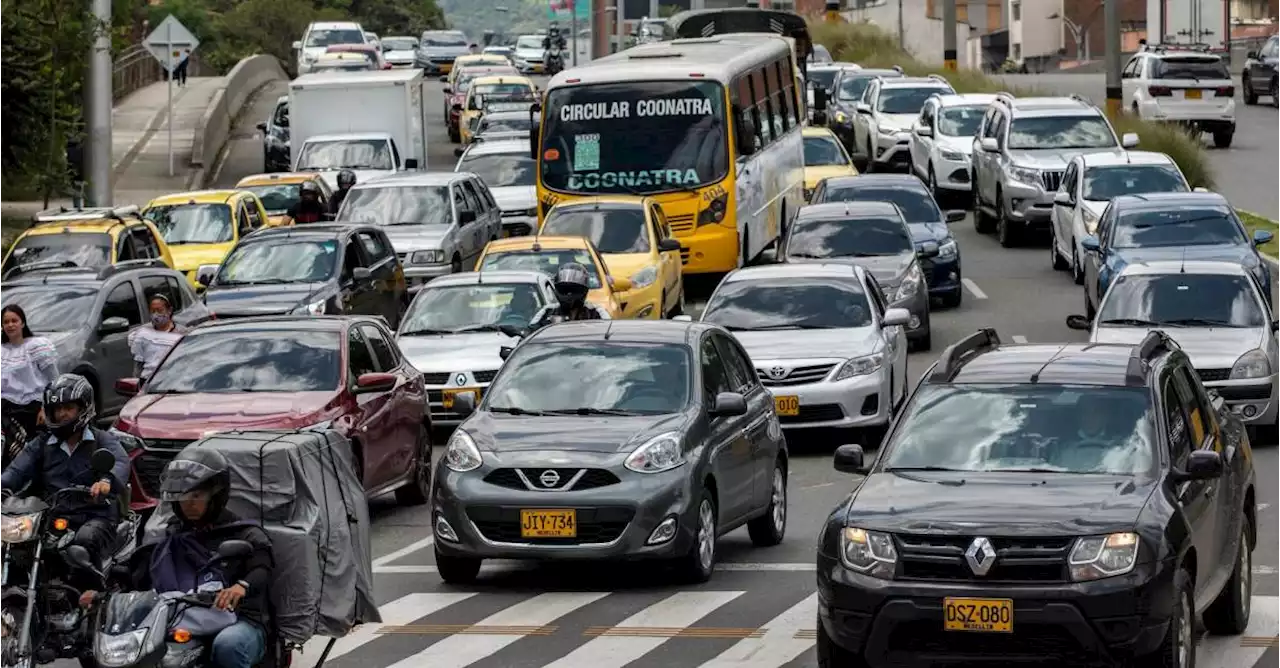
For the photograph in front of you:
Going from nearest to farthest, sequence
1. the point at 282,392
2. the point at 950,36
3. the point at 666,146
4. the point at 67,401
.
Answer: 1. the point at 67,401
2. the point at 282,392
3. the point at 666,146
4. the point at 950,36

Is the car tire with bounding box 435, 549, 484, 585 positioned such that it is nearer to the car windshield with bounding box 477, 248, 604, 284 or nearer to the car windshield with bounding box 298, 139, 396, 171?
the car windshield with bounding box 477, 248, 604, 284

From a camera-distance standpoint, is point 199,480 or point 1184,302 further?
point 1184,302

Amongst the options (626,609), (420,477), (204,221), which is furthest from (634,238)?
(626,609)

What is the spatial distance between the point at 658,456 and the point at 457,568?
1494 mm

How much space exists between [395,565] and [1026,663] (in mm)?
6445

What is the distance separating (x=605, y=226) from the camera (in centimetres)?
3041

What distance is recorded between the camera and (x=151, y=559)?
32.9ft

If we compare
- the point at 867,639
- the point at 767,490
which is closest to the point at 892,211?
the point at 767,490

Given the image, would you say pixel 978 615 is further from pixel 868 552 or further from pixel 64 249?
pixel 64 249

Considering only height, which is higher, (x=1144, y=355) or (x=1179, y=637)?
(x=1144, y=355)

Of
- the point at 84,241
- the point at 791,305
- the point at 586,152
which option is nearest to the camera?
the point at 791,305

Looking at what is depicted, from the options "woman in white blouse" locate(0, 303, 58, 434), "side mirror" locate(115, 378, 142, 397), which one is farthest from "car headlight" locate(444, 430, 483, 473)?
"woman in white blouse" locate(0, 303, 58, 434)

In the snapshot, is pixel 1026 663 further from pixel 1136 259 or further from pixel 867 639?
pixel 1136 259

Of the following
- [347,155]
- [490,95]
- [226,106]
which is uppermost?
[347,155]
